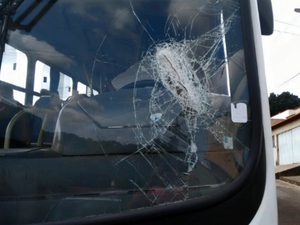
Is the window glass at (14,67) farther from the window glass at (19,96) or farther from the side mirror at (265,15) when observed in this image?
the side mirror at (265,15)

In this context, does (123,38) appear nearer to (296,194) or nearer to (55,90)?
(55,90)

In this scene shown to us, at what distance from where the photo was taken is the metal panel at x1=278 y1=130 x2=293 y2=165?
A: 21.7 metres

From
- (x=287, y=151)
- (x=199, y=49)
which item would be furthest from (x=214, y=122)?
(x=287, y=151)

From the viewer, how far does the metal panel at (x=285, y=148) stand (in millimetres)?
21688

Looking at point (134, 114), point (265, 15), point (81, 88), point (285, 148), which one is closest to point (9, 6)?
point (81, 88)

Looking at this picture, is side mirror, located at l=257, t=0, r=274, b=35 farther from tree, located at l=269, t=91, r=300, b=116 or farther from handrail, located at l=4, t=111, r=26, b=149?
tree, located at l=269, t=91, r=300, b=116

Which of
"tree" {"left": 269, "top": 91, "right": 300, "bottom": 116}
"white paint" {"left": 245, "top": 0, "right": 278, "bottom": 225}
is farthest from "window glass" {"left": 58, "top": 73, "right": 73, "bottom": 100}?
"tree" {"left": 269, "top": 91, "right": 300, "bottom": 116}

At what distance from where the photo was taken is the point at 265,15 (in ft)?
7.36

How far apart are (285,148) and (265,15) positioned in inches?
859

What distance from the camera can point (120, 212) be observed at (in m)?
1.73

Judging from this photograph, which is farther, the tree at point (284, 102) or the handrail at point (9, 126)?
the tree at point (284, 102)

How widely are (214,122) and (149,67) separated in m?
0.45

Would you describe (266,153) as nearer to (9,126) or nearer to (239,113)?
(239,113)

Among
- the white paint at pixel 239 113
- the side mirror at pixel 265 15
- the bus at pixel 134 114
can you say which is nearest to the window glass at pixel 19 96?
the bus at pixel 134 114
